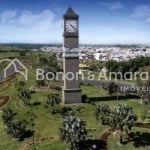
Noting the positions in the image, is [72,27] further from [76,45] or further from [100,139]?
[100,139]

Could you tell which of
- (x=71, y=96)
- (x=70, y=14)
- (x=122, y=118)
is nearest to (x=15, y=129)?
(x=122, y=118)

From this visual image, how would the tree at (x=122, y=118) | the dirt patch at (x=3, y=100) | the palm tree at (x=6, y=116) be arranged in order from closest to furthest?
the tree at (x=122, y=118), the palm tree at (x=6, y=116), the dirt patch at (x=3, y=100)

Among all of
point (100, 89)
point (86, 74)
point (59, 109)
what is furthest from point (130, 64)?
point (59, 109)

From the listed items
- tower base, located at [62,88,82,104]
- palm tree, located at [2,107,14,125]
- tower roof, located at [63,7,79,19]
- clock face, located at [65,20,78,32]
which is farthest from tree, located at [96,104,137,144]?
tower roof, located at [63,7,79,19]

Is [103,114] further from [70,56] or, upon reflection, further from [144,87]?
[144,87]

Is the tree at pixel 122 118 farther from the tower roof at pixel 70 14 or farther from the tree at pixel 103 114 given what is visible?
the tower roof at pixel 70 14

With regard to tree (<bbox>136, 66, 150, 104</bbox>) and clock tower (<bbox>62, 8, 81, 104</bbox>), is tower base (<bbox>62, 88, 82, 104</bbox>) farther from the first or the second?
tree (<bbox>136, 66, 150, 104</bbox>)

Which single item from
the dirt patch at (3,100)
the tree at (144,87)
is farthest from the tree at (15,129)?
the tree at (144,87)
